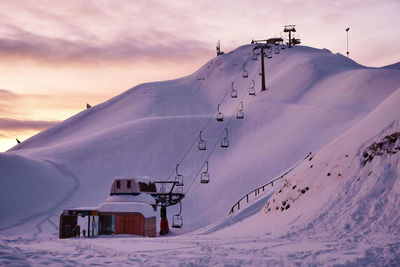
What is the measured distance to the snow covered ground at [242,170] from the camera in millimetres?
14438

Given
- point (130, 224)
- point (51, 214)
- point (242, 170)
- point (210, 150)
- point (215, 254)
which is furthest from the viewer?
point (210, 150)

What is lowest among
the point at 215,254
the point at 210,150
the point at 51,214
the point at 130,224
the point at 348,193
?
the point at 215,254

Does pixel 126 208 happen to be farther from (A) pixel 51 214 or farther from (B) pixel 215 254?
(B) pixel 215 254

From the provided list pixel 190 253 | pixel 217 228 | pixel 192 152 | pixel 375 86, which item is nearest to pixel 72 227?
pixel 217 228

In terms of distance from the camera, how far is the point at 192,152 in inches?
2163

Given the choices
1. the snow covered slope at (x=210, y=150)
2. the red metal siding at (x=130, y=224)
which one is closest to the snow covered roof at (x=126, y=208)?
the red metal siding at (x=130, y=224)

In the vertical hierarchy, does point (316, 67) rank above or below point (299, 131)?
above

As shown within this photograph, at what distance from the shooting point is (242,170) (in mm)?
47375

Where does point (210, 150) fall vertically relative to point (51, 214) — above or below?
above

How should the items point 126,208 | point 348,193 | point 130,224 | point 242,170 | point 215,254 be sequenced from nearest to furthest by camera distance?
point 215,254
point 348,193
point 130,224
point 126,208
point 242,170

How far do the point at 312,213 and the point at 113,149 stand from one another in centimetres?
4198

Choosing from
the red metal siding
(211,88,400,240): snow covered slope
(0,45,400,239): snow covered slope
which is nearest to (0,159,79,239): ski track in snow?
(0,45,400,239): snow covered slope

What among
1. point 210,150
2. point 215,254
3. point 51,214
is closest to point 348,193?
point 215,254

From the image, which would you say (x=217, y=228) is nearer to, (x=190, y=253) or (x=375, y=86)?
(x=190, y=253)
